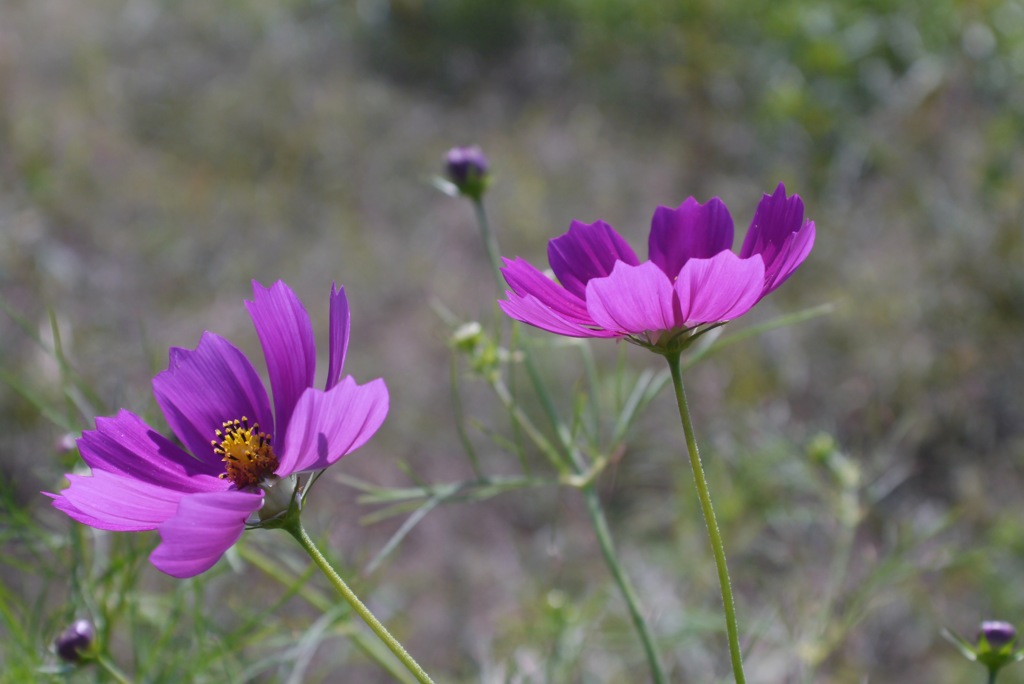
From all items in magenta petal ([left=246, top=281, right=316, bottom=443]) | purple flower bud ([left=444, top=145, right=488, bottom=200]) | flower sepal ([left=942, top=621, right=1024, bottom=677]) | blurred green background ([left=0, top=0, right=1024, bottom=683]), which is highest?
magenta petal ([left=246, top=281, right=316, bottom=443])

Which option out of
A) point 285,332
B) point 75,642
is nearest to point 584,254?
point 285,332

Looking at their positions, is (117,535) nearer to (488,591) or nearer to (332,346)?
(332,346)

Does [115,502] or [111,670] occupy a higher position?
[115,502]

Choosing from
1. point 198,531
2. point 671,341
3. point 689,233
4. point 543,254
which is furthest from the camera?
point 543,254

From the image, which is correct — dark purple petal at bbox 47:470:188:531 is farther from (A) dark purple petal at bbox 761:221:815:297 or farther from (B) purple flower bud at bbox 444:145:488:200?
(B) purple flower bud at bbox 444:145:488:200

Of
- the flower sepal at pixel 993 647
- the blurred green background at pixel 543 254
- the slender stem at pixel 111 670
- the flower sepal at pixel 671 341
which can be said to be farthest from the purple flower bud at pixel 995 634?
the slender stem at pixel 111 670

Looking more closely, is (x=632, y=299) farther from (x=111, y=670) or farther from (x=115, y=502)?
(x=111, y=670)

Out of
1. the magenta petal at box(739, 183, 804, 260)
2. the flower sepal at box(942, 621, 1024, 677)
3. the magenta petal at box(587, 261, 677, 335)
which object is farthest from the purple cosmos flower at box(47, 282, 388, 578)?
the flower sepal at box(942, 621, 1024, 677)
